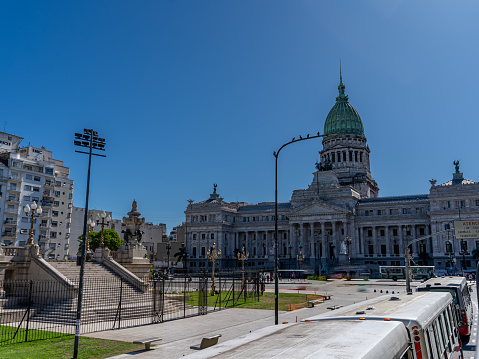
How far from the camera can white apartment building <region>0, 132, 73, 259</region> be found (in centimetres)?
7469

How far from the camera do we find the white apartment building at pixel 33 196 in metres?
74.7

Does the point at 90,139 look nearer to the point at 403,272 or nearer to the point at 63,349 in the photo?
the point at 63,349

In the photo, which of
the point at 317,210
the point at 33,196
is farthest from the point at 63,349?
the point at 317,210

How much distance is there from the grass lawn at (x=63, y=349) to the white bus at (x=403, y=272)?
2149 inches

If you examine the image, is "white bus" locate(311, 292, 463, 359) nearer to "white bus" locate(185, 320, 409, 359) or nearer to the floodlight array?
"white bus" locate(185, 320, 409, 359)

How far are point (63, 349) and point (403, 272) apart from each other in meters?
64.5

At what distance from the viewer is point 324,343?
706cm

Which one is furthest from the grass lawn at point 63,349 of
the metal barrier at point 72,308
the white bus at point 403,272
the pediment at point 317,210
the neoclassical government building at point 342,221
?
the pediment at point 317,210

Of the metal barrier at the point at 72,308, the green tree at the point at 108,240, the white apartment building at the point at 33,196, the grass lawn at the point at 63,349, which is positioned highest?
the white apartment building at the point at 33,196

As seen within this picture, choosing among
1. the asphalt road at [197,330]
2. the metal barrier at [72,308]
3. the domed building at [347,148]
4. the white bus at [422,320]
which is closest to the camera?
the white bus at [422,320]

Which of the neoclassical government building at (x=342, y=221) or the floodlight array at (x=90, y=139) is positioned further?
the neoclassical government building at (x=342, y=221)

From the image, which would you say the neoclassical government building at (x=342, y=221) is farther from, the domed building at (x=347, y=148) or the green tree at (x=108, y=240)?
the green tree at (x=108, y=240)

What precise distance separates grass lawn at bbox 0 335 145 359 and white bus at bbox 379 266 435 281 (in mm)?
54588

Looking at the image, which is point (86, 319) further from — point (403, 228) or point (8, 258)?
point (403, 228)
